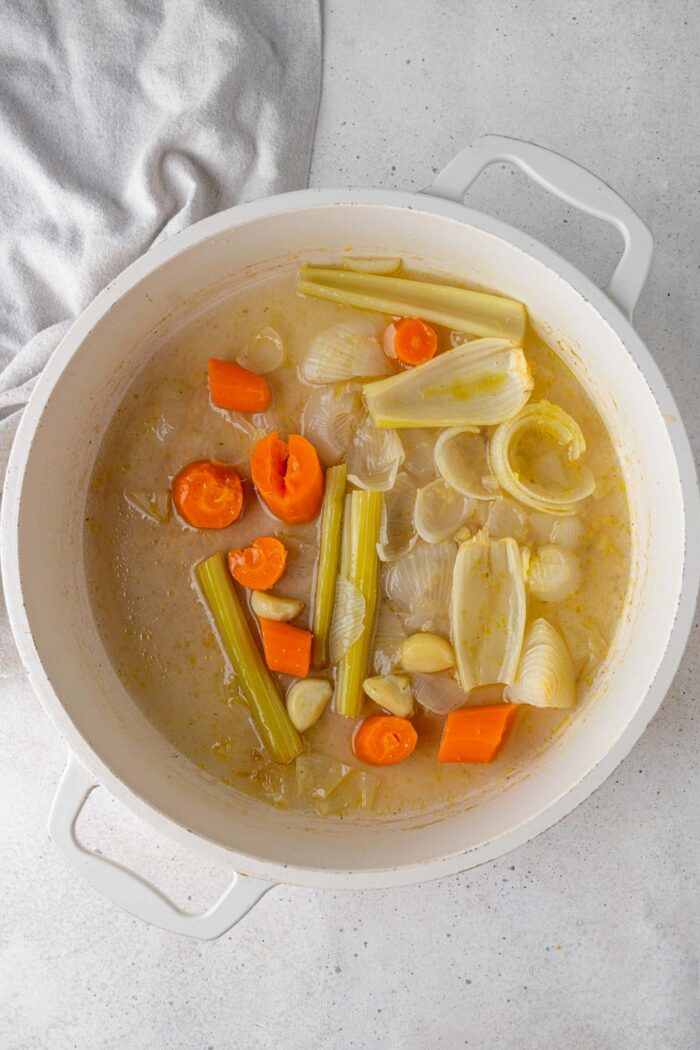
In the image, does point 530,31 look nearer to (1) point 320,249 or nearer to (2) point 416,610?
(1) point 320,249

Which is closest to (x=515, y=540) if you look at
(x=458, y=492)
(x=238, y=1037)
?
(x=458, y=492)

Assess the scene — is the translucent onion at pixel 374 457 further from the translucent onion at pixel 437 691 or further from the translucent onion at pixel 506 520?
the translucent onion at pixel 437 691

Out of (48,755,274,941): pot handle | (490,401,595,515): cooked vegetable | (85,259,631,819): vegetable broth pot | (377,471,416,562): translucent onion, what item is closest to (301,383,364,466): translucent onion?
Result: (85,259,631,819): vegetable broth pot

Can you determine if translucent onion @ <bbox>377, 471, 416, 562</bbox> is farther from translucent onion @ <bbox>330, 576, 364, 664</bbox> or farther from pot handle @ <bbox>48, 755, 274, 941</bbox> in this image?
pot handle @ <bbox>48, 755, 274, 941</bbox>

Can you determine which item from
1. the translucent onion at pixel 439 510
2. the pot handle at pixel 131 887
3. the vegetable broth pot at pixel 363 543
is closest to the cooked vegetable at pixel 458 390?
the vegetable broth pot at pixel 363 543

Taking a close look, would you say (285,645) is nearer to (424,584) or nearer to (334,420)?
(424,584)

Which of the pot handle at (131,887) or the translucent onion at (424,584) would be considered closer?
the pot handle at (131,887)
